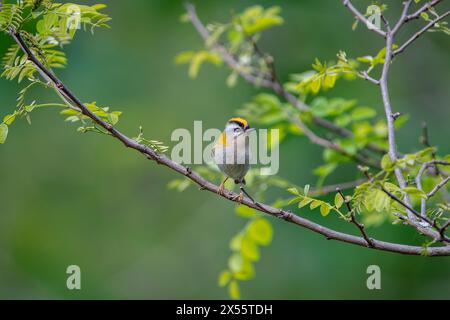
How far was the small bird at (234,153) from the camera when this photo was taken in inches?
134

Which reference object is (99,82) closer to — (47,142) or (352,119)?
(47,142)

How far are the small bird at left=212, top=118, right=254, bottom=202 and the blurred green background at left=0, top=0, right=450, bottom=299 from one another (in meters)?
3.91

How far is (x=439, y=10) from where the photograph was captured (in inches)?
263

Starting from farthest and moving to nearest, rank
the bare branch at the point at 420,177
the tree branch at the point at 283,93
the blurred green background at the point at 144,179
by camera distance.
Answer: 1. the blurred green background at the point at 144,179
2. the tree branch at the point at 283,93
3. the bare branch at the point at 420,177

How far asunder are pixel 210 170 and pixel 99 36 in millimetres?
6109

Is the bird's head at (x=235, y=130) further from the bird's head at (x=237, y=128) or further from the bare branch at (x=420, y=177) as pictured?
the bare branch at (x=420, y=177)

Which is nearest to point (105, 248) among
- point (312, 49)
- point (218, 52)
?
point (312, 49)

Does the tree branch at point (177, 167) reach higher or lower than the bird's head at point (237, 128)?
lower

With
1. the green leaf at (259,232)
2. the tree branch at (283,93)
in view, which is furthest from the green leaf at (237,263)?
the tree branch at (283,93)

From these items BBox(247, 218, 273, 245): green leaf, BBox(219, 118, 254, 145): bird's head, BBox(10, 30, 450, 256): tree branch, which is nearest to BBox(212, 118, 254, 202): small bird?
BBox(219, 118, 254, 145): bird's head

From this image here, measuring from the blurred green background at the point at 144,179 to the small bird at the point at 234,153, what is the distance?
12.8 feet

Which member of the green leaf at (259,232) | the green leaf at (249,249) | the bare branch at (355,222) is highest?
the green leaf at (259,232)

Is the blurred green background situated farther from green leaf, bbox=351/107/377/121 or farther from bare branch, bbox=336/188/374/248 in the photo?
bare branch, bbox=336/188/374/248

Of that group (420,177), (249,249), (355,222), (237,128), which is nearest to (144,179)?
(237,128)
